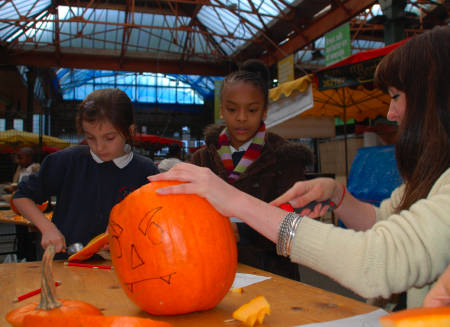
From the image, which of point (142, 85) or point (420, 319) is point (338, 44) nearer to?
point (420, 319)

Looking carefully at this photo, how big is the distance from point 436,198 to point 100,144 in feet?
4.61

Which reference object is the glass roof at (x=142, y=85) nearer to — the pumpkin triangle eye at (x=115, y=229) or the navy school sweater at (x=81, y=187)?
the navy school sweater at (x=81, y=187)

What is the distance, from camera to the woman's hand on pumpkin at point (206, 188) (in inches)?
35.1

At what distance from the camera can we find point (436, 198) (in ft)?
2.77

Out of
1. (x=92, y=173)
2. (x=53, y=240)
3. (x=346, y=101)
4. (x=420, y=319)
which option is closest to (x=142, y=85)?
(x=346, y=101)

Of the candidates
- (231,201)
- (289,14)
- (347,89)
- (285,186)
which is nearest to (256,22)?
(289,14)

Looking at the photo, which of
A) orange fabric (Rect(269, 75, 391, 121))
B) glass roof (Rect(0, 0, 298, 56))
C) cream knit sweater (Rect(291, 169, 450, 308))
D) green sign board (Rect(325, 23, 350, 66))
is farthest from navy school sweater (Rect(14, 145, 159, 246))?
glass roof (Rect(0, 0, 298, 56))

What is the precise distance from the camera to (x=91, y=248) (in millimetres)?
1382

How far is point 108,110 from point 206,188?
3.51 feet

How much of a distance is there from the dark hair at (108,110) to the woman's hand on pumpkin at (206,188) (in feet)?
3.24

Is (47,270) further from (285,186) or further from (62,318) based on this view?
(285,186)

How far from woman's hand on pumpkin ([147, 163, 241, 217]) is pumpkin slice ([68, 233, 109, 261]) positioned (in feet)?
1.78

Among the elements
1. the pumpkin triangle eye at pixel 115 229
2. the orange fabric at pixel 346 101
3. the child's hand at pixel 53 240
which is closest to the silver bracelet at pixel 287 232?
the pumpkin triangle eye at pixel 115 229

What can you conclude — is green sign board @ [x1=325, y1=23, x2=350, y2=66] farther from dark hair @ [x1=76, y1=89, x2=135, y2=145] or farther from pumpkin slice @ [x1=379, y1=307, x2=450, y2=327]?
pumpkin slice @ [x1=379, y1=307, x2=450, y2=327]
